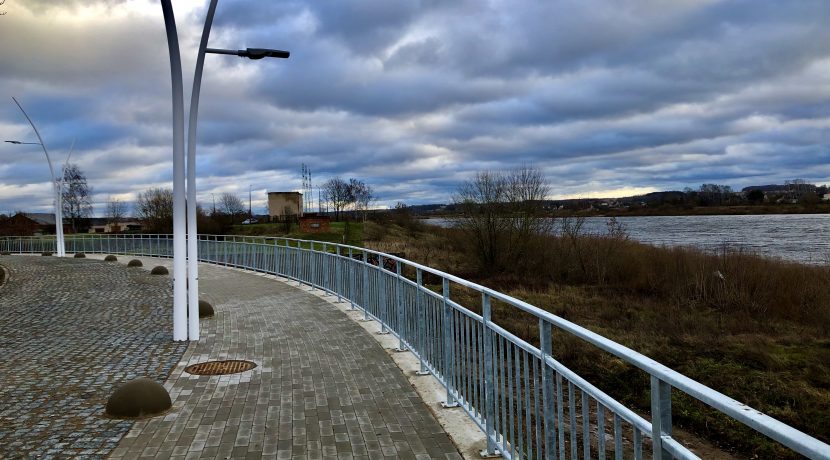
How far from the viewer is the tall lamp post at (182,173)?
790 centimetres

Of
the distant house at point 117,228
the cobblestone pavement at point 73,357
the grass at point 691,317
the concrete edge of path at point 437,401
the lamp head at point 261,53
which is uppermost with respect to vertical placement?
the lamp head at point 261,53

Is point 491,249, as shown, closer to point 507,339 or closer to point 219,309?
point 219,309

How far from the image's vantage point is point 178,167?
26.2ft

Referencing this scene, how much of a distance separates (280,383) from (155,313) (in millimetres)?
5779

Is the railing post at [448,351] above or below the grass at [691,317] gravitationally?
above

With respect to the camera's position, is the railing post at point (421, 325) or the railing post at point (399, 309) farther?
the railing post at point (399, 309)

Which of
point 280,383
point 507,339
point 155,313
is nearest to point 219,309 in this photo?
point 155,313

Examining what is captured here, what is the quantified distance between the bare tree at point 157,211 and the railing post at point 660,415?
43742mm

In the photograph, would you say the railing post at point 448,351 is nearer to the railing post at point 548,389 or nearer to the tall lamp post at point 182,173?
the railing post at point 548,389

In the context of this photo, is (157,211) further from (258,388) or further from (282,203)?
(258,388)

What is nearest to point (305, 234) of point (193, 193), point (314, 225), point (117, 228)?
point (314, 225)

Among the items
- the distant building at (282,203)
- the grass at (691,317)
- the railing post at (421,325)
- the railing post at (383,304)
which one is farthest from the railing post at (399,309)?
the distant building at (282,203)

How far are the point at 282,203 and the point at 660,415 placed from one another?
252ft

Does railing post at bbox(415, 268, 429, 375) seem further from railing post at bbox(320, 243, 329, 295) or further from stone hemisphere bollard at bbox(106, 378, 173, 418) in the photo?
railing post at bbox(320, 243, 329, 295)
